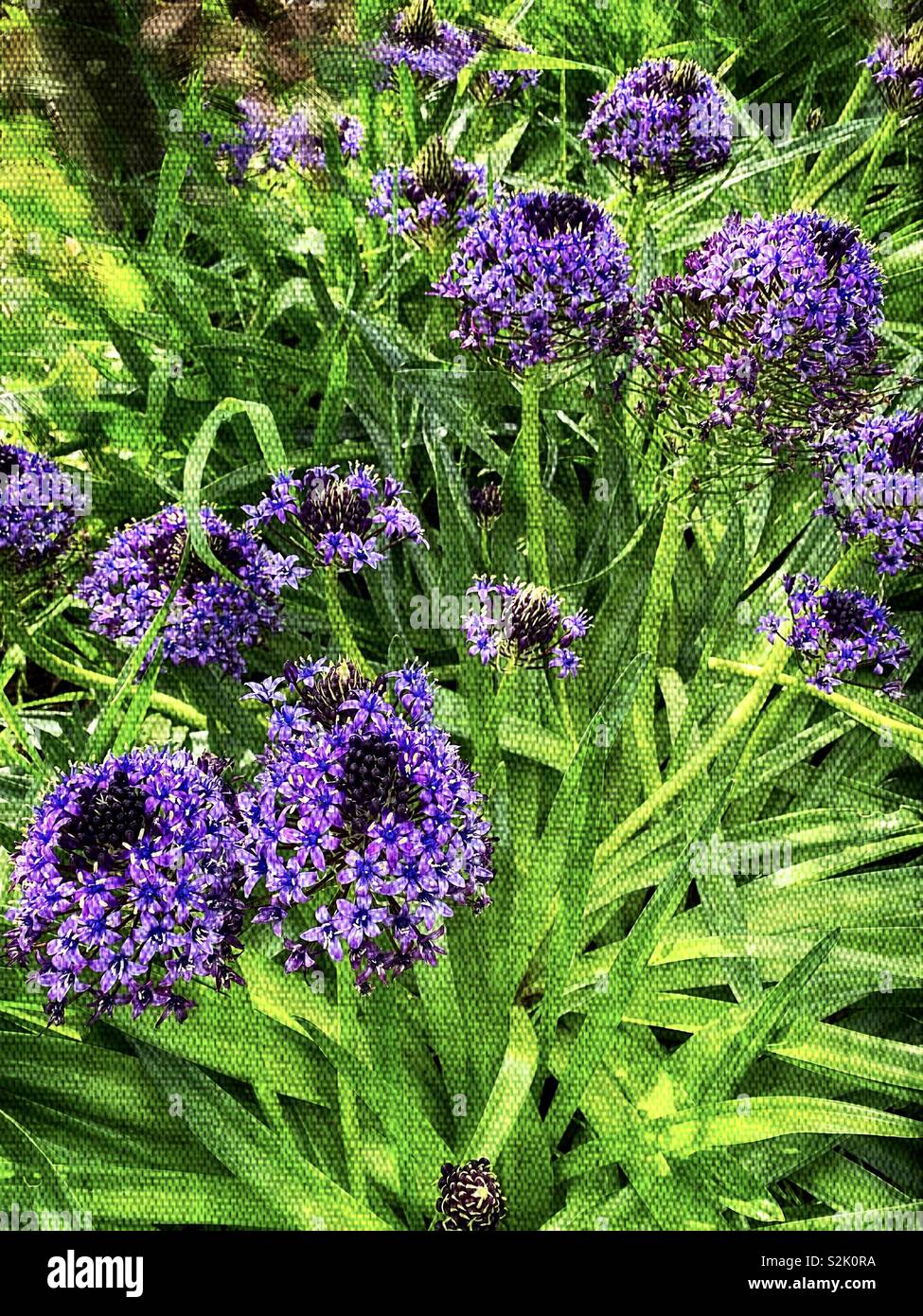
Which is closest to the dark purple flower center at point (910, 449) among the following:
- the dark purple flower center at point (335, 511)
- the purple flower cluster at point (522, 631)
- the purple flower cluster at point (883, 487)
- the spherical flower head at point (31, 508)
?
the purple flower cluster at point (883, 487)

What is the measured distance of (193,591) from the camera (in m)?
0.65

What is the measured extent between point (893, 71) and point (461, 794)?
69 centimetres

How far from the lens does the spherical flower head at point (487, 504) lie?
0.73 metres

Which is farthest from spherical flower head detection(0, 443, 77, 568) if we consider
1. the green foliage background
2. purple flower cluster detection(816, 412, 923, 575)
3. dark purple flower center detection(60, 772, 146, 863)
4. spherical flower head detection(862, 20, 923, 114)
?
spherical flower head detection(862, 20, 923, 114)

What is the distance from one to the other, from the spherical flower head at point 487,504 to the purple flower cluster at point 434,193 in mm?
218

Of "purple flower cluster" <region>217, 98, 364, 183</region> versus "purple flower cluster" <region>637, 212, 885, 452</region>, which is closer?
"purple flower cluster" <region>637, 212, 885, 452</region>

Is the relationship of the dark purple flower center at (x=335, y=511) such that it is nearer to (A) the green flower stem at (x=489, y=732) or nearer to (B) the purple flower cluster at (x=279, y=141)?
(A) the green flower stem at (x=489, y=732)

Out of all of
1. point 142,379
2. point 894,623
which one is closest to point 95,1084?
point 142,379

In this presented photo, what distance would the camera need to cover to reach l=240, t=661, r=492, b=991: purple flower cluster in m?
0.43

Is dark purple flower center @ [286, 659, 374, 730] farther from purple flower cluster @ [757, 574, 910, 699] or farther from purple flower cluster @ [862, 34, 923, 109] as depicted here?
purple flower cluster @ [862, 34, 923, 109]

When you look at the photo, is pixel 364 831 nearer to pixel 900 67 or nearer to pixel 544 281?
pixel 544 281

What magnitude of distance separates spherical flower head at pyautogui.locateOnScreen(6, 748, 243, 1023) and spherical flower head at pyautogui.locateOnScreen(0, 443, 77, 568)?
0.83 feet
